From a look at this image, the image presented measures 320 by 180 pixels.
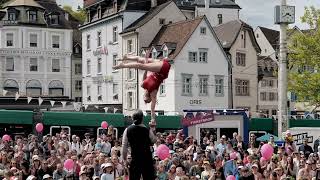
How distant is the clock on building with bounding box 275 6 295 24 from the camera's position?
3325 centimetres

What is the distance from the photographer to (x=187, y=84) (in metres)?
54.5

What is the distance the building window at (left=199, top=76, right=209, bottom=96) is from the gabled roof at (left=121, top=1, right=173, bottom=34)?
276 inches

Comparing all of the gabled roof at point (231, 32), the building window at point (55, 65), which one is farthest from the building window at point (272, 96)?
the building window at point (55, 65)

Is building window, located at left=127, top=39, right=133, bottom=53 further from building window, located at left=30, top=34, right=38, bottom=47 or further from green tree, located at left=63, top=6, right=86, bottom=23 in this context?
green tree, located at left=63, top=6, right=86, bottom=23

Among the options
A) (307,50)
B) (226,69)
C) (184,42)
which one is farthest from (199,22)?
(307,50)

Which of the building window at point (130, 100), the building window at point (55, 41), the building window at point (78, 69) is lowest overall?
the building window at point (130, 100)

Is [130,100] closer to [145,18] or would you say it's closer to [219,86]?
[145,18]

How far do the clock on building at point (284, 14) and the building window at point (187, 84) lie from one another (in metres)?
21.2

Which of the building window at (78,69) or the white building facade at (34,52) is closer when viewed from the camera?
the white building facade at (34,52)

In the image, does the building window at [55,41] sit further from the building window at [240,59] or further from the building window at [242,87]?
the building window at [242,87]

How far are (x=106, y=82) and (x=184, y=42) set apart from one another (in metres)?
11.7

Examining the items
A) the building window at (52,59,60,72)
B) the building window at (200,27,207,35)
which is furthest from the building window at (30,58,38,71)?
the building window at (200,27,207,35)

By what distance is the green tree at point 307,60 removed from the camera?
45.5 metres

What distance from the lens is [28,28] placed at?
67188mm
